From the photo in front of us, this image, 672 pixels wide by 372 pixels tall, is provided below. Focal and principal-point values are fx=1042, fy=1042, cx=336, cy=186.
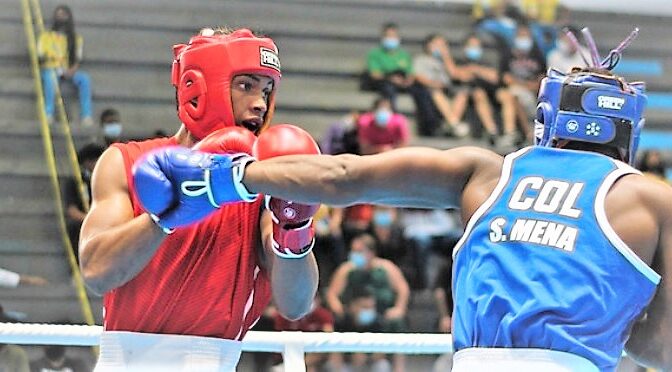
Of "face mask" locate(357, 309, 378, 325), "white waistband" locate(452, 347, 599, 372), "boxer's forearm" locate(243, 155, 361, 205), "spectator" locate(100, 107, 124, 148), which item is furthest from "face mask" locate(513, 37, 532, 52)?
"white waistband" locate(452, 347, 599, 372)

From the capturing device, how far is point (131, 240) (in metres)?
2.16

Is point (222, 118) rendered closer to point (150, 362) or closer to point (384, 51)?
point (150, 362)

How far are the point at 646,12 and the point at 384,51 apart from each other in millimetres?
3079

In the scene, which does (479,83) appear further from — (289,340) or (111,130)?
(289,340)

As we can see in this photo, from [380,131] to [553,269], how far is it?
482 cm

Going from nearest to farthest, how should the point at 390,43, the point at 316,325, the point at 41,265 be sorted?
the point at 316,325
the point at 41,265
the point at 390,43

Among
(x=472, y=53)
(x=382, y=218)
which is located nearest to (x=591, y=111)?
(x=382, y=218)

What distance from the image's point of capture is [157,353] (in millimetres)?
2219

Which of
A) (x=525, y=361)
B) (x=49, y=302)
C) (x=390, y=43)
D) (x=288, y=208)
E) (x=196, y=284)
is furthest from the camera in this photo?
(x=390, y=43)

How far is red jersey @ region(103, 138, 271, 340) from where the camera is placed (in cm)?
225

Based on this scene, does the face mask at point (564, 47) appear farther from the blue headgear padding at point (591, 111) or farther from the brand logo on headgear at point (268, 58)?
the blue headgear padding at point (591, 111)

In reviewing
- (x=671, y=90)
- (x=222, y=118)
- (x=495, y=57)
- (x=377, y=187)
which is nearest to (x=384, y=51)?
(x=495, y=57)

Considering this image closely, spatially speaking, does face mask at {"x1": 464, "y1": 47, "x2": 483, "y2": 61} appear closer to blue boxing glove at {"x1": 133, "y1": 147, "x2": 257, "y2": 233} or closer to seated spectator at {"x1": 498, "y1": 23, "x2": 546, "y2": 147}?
seated spectator at {"x1": 498, "y1": 23, "x2": 546, "y2": 147}

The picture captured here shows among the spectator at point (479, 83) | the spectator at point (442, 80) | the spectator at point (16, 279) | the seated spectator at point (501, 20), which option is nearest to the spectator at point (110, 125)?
the spectator at point (16, 279)
